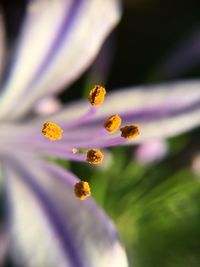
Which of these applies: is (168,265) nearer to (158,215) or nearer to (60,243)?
(158,215)

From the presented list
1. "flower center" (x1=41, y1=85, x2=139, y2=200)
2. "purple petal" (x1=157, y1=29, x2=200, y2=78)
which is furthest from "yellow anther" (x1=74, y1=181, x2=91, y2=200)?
"purple petal" (x1=157, y1=29, x2=200, y2=78)

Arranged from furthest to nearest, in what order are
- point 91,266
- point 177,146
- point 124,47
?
point 124,47 → point 177,146 → point 91,266

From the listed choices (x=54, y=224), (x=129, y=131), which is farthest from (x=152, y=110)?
(x=54, y=224)

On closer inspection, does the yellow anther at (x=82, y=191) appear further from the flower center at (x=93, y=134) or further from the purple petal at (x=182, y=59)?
the purple petal at (x=182, y=59)

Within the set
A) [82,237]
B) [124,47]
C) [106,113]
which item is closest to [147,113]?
[106,113]

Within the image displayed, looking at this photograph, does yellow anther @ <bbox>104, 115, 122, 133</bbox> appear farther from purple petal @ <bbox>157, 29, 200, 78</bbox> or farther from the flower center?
purple petal @ <bbox>157, 29, 200, 78</bbox>

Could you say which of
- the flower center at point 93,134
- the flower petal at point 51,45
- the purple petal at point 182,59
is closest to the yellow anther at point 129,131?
the flower center at point 93,134
